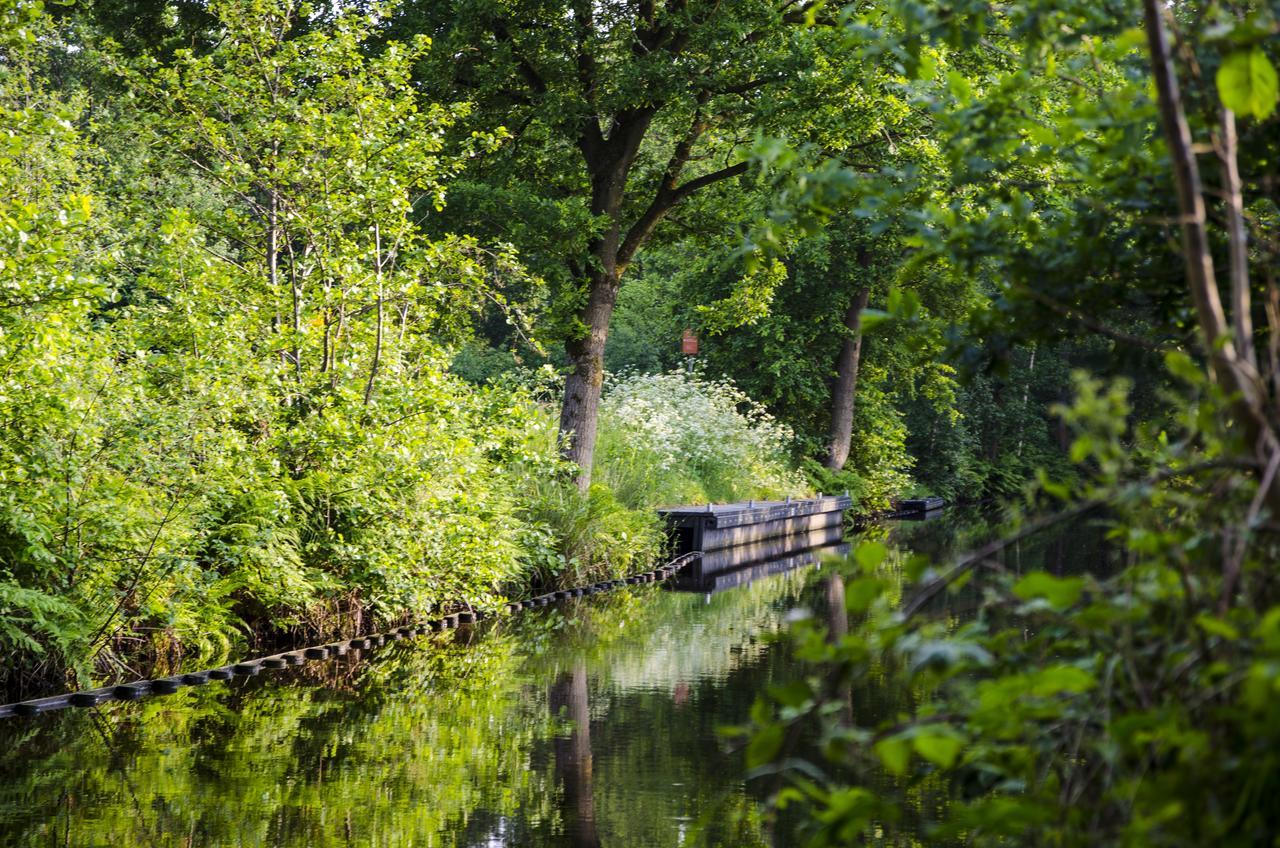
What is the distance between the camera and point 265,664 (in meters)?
9.67

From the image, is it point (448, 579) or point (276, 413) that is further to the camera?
point (448, 579)

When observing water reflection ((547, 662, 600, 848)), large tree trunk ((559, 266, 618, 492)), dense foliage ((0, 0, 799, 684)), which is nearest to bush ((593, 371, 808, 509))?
large tree trunk ((559, 266, 618, 492))

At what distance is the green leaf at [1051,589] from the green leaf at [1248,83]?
2.51 feet

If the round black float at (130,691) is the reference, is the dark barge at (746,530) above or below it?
below

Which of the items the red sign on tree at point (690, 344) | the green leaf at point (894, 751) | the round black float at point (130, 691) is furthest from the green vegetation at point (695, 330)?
the red sign on tree at point (690, 344)

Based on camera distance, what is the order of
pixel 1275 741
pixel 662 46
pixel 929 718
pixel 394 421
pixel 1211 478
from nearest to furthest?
pixel 1275 741 < pixel 929 718 < pixel 1211 478 < pixel 394 421 < pixel 662 46

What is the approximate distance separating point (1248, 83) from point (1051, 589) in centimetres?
82

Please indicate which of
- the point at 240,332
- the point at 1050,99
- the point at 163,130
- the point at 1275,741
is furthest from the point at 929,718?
the point at 1050,99

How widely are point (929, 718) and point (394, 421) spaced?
30.9ft

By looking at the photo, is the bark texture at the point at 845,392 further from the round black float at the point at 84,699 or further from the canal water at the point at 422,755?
the round black float at the point at 84,699

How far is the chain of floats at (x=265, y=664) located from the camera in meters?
7.91

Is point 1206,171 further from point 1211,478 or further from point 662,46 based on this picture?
point 662,46

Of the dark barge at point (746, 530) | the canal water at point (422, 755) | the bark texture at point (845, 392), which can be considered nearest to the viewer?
the canal water at point (422, 755)

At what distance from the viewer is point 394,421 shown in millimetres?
11336
